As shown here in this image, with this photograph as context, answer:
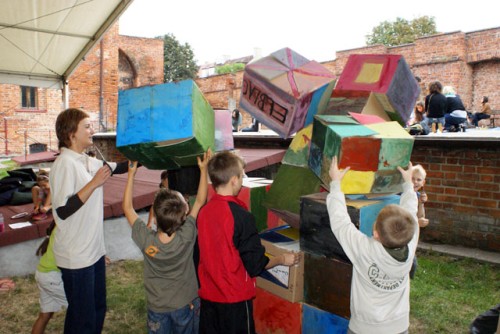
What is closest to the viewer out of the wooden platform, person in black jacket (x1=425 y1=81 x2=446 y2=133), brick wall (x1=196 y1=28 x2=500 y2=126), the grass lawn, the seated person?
the grass lawn

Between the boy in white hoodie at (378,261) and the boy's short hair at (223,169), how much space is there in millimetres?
468

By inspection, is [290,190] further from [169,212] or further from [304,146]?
[169,212]

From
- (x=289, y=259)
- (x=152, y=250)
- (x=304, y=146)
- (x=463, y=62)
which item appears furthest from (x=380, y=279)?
(x=463, y=62)

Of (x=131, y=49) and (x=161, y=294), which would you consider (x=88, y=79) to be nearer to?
(x=131, y=49)

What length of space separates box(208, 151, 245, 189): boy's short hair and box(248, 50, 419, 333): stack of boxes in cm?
46

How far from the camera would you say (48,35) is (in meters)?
6.64

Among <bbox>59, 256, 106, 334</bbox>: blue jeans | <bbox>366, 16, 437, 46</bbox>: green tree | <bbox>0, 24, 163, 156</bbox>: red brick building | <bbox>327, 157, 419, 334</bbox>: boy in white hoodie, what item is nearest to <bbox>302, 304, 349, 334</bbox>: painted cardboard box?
<bbox>327, 157, 419, 334</bbox>: boy in white hoodie

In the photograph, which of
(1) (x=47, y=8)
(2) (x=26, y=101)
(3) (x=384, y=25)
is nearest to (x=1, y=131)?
(2) (x=26, y=101)

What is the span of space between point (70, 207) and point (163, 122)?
0.64 metres

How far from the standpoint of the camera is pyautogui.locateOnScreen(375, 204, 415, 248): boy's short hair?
65.8 inches

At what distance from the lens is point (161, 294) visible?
80.0 inches

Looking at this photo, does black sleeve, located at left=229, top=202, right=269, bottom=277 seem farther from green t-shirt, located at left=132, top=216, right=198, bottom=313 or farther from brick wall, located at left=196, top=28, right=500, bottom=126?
brick wall, located at left=196, top=28, right=500, bottom=126

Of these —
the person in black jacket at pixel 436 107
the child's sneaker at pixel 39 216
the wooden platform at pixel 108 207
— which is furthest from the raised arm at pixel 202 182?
the person in black jacket at pixel 436 107

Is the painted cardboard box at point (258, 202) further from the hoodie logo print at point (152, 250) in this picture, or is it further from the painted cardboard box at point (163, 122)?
the hoodie logo print at point (152, 250)
